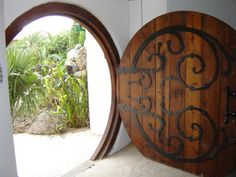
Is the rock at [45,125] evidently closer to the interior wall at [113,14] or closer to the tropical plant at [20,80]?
the tropical plant at [20,80]

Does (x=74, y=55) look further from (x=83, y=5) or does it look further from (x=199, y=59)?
(x=199, y=59)

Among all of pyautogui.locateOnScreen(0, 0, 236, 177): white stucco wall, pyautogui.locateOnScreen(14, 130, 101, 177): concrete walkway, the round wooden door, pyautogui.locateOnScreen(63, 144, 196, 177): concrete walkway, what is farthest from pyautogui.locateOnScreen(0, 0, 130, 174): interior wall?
pyautogui.locateOnScreen(14, 130, 101, 177): concrete walkway

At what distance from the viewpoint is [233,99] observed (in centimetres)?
182

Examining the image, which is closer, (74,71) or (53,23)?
(74,71)

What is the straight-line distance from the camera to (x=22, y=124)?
4.21 m

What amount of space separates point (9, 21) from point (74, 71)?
2.80m

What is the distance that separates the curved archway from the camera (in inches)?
71.7

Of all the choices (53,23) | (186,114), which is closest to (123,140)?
(186,114)

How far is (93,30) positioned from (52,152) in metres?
1.60

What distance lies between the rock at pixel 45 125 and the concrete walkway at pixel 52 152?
106 mm

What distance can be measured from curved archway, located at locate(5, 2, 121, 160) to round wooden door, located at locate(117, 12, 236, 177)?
0.28 m

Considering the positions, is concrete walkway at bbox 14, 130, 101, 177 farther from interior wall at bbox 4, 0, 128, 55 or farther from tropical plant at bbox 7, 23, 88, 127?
interior wall at bbox 4, 0, 128, 55

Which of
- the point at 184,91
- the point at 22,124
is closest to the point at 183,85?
the point at 184,91

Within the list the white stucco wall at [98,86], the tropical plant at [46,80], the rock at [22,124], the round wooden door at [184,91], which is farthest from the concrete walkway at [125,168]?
the rock at [22,124]
